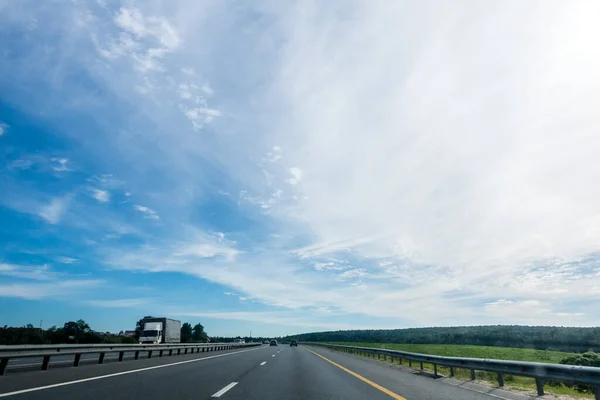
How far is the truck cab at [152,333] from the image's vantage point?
5106 cm

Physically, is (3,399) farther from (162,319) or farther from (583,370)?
(162,319)

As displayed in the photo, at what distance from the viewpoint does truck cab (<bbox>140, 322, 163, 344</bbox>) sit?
51059mm

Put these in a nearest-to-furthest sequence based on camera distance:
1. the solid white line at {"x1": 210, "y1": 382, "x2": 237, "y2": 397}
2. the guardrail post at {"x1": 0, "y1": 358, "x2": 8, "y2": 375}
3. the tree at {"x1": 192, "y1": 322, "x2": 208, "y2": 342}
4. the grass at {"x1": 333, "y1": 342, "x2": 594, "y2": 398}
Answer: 1. the solid white line at {"x1": 210, "y1": 382, "x2": 237, "y2": 397}
2. the grass at {"x1": 333, "y1": 342, "x2": 594, "y2": 398}
3. the guardrail post at {"x1": 0, "y1": 358, "x2": 8, "y2": 375}
4. the tree at {"x1": 192, "y1": 322, "x2": 208, "y2": 342}

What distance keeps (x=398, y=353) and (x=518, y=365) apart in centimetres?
A: 1494

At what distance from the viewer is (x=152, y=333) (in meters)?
51.9

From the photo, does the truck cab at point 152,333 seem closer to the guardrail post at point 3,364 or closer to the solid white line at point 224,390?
the guardrail post at point 3,364

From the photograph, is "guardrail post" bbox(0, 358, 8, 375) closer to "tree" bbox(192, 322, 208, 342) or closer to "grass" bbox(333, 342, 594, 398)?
"grass" bbox(333, 342, 594, 398)

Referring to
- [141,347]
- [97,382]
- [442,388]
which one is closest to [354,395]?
[442,388]

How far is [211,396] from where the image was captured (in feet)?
28.7

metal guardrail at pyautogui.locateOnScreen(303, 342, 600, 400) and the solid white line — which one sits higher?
metal guardrail at pyautogui.locateOnScreen(303, 342, 600, 400)

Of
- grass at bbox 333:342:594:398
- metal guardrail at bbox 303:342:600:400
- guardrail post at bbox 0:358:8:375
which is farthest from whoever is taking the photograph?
guardrail post at bbox 0:358:8:375

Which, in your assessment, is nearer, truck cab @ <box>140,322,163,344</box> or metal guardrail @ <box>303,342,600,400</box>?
metal guardrail @ <box>303,342,600,400</box>

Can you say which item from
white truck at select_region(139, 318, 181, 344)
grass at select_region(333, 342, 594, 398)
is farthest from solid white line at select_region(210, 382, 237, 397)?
white truck at select_region(139, 318, 181, 344)

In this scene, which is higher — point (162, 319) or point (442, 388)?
point (162, 319)
